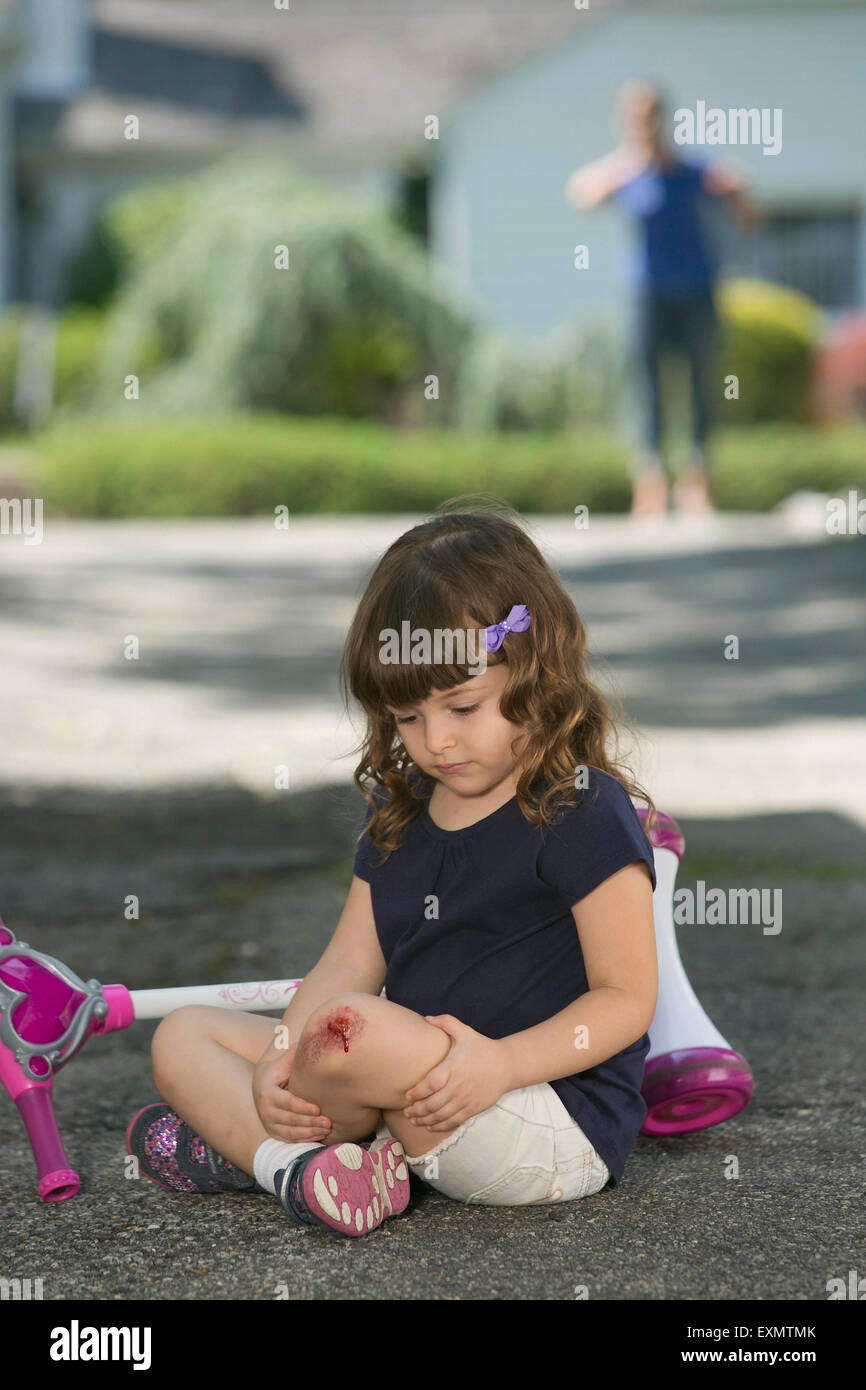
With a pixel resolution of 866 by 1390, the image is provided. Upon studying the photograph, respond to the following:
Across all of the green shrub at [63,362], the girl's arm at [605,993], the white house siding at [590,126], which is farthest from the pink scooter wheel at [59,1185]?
the white house siding at [590,126]

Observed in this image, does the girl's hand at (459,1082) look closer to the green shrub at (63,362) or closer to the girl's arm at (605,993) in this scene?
the girl's arm at (605,993)

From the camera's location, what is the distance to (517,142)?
17.0m

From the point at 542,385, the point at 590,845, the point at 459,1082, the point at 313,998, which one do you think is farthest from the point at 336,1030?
the point at 542,385

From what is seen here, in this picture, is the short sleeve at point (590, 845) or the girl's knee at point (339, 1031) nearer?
the girl's knee at point (339, 1031)

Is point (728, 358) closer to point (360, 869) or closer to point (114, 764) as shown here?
point (114, 764)

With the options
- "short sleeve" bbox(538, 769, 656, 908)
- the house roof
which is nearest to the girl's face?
"short sleeve" bbox(538, 769, 656, 908)

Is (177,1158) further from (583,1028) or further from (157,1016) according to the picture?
(583,1028)

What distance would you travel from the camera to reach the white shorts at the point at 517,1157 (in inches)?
79.5

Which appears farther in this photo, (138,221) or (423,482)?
(138,221)

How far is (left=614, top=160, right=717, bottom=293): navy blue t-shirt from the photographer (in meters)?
8.30

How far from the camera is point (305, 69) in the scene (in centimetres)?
2052

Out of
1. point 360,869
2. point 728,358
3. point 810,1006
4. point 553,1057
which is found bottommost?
point 810,1006
